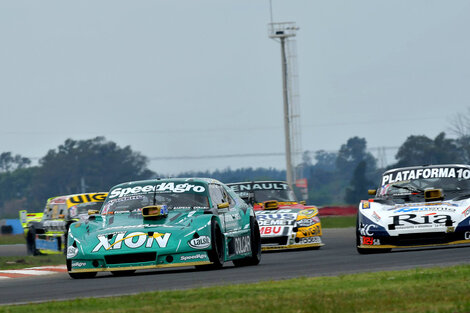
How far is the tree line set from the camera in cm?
10981

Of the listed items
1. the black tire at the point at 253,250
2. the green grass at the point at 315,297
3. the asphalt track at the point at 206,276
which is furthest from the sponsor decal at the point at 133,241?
the green grass at the point at 315,297

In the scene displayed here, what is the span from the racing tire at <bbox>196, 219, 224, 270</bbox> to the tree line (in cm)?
8824

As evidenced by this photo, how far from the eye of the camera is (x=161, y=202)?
1526cm

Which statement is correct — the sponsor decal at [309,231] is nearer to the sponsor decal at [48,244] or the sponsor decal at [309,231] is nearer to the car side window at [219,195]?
the car side window at [219,195]

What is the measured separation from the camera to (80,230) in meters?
14.6

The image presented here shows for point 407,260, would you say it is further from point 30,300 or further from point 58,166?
point 58,166

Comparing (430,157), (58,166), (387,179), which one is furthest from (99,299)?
(58,166)

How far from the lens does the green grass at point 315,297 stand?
8.84 m

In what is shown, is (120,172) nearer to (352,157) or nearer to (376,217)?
(352,157)

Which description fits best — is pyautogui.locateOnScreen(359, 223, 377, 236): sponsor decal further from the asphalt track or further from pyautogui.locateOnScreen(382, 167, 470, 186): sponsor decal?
pyautogui.locateOnScreen(382, 167, 470, 186): sponsor decal

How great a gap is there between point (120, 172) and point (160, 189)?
107 m

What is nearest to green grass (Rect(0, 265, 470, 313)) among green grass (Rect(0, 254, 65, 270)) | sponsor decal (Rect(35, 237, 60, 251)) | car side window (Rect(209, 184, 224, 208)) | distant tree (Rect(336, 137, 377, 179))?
car side window (Rect(209, 184, 224, 208))

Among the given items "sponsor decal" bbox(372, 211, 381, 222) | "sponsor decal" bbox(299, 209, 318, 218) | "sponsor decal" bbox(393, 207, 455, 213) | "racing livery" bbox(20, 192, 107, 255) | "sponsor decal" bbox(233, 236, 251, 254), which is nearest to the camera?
"sponsor decal" bbox(233, 236, 251, 254)

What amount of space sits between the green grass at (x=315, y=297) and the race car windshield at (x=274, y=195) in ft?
39.3
